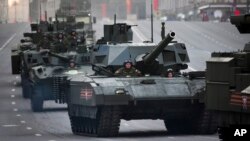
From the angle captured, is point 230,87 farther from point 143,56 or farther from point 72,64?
point 72,64

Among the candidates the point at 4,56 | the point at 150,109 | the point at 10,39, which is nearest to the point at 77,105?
the point at 150,109

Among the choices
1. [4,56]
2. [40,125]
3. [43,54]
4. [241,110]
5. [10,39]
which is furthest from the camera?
[10,39]

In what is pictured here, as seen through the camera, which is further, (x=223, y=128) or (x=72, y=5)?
(x=72, y=5)

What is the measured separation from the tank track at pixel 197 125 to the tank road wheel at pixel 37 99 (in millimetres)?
11906

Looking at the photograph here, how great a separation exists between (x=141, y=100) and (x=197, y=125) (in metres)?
2.00

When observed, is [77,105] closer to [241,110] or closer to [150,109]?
[150,109]

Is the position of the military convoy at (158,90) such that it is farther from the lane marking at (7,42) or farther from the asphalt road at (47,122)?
the lane marking at (7,42)

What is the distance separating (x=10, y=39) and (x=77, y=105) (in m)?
86.4

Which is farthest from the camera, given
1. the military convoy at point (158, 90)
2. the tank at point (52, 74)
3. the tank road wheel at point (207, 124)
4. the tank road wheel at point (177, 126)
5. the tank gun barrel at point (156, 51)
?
the tank at point (52, 74)

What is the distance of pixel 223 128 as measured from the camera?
21.1 meters

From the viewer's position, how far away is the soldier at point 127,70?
31031 mm

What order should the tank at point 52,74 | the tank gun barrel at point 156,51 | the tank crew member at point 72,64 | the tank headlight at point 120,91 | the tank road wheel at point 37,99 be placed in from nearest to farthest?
the tank headlight at point 120,91 → the tank gun barrel at point 156,51 → the tank at point 52,74 → the tank crew member at point 72,64 → the tank road wheel at point 37,99

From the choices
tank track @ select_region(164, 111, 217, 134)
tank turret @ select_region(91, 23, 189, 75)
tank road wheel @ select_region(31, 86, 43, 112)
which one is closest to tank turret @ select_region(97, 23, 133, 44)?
tank turret @ select_region(91, 23, 189, 75)

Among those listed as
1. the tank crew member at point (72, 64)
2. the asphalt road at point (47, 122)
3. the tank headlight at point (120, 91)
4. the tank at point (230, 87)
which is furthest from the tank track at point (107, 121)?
the tank crew member at point (72, 64)
